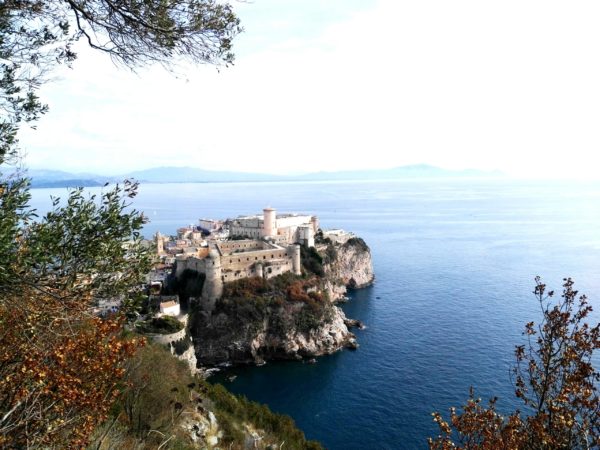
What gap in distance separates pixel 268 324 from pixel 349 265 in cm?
2206

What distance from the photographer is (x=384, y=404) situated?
81.7 feet

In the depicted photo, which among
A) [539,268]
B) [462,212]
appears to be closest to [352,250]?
[539,268]

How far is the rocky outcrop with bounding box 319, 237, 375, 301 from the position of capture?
49.5m

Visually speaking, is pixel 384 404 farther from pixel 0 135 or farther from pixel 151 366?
pixel 0 135

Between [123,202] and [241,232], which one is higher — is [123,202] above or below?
above

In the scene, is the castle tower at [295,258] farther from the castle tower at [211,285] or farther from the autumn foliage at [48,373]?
the autumn foliage at [48,373]

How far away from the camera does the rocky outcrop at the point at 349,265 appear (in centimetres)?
4953

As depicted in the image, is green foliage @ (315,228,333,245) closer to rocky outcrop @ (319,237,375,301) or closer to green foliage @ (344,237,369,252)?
rocky outcrop @ (319,237,375,301)

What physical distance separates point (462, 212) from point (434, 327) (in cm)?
9154

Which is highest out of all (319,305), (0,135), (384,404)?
(0,135)

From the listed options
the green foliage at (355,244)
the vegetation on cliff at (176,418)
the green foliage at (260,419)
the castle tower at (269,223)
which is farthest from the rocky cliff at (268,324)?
the vegetation on cliff at (176,418)

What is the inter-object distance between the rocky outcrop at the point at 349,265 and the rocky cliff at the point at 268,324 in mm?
10681

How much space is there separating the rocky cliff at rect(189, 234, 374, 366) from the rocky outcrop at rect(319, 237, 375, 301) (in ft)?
35.0

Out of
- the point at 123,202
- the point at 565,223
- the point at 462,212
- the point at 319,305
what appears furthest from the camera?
the point at 462,212
